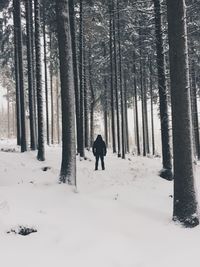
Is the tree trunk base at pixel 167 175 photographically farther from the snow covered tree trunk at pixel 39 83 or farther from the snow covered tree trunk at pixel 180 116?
the snow covered tree trunk at pixel 180 116

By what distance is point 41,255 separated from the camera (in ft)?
23.7

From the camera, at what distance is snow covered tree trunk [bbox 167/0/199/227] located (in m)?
9.38

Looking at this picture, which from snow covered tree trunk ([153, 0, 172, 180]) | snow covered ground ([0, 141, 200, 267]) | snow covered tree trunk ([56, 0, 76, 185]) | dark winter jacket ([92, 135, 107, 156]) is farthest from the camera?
dark winter jacket ([92, 135, 107, 156])

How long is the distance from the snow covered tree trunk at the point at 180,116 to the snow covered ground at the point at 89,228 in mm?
663

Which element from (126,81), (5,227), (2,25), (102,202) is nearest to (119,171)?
(102,202)

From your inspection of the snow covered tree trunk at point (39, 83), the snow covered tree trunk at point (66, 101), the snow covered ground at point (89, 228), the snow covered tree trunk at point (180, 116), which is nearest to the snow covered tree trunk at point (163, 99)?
the snow covered ground at point (89, 228)

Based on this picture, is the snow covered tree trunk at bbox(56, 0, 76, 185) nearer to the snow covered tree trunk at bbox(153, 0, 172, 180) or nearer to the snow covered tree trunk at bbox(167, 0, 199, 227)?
the snow covered tree trunk at bbox(167, 0, 199, 227)

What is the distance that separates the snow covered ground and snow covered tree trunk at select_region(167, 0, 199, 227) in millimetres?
663

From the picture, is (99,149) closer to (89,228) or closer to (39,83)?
(39,83)

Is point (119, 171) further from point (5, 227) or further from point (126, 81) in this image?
point (126, 81)

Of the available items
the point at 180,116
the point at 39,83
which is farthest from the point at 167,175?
the point at 180,116

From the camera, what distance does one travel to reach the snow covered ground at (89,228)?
284 inches

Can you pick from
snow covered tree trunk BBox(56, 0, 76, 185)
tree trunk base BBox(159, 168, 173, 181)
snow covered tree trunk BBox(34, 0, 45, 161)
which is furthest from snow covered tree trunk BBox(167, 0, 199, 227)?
snow covered tree trunk BBox(34, 0, 45, 161)

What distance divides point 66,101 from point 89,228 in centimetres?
509
